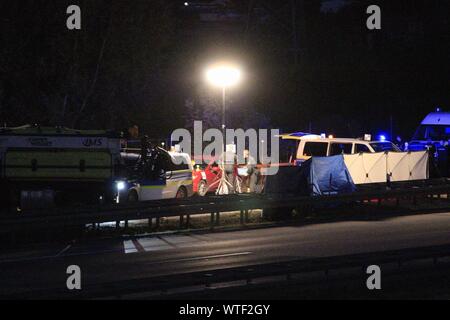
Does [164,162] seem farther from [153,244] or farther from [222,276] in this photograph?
[222,276]

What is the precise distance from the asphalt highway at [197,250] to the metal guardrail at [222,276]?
3.03 metres

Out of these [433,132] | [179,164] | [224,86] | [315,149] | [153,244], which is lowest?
[153,244]

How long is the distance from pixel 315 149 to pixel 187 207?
12.0 metres

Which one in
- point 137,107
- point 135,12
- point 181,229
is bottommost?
point 181,229

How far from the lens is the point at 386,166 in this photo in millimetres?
30297

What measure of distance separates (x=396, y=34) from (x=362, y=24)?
10.3 ft

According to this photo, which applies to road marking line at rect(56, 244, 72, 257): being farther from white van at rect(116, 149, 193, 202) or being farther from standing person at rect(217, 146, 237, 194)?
standing person at rect(217, 146, 237, 194)

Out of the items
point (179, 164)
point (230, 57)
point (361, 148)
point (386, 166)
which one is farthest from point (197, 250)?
point (230, 57)

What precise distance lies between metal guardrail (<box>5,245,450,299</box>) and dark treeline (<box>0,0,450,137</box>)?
17.7 metres

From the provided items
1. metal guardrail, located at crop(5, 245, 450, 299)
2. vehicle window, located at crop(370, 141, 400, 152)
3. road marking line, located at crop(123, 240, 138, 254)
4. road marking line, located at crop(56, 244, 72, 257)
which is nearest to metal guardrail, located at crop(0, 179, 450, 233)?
road marking line, located at crop(56, 244, 72, 257)

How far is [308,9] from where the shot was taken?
76875 mm

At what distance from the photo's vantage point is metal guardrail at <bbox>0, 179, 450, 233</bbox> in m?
18.4
